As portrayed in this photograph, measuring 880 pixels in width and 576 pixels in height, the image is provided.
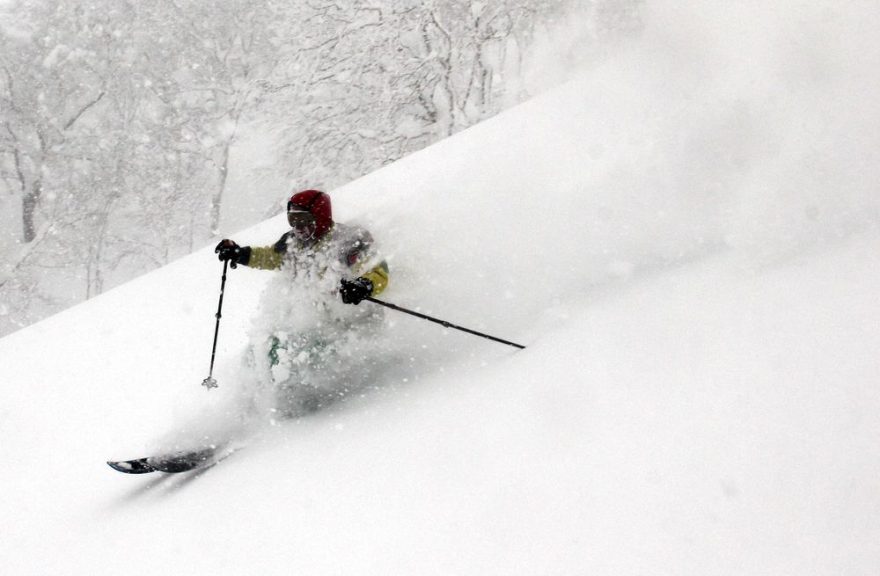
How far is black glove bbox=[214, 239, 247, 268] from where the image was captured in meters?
4.07

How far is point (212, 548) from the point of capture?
2641 millimetres

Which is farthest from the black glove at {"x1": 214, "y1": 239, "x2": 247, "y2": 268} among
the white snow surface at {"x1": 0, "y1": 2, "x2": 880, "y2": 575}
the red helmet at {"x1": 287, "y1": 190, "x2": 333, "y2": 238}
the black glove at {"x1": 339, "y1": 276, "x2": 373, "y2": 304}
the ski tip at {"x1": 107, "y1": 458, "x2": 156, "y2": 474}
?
the ski tip at {"x1": 107, "y1": 458, "x2": 156, "y2": 474}

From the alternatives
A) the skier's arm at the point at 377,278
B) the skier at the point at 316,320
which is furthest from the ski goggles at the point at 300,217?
the skier's arm at the point at 377,278

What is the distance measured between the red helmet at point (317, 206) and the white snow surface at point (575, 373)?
599 mm

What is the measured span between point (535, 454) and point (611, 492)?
40cm

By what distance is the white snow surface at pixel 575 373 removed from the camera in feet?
6.98

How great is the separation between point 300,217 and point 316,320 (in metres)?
0.61

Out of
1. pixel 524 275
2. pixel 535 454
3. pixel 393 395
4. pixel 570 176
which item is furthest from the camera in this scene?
pixel 570 176

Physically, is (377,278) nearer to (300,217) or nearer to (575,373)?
(300,217)

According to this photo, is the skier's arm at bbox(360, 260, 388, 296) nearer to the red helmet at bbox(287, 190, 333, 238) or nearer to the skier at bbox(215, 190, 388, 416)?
the skier at bbox(215, 190, 388, 416)

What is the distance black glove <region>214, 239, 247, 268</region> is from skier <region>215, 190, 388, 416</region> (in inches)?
15.4

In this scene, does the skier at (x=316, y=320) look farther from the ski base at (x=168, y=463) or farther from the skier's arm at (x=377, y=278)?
the ski base at (x=168, y=463)

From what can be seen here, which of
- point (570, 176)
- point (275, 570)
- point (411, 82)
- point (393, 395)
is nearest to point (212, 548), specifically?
point (275, 570)

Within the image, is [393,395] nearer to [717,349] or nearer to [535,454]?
[535,454]
